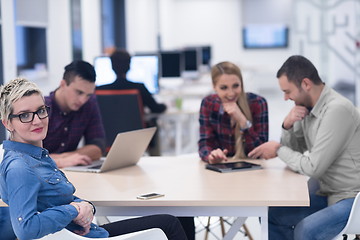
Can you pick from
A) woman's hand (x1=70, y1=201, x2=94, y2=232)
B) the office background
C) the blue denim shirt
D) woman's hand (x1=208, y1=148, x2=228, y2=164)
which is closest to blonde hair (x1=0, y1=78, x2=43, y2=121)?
the blue denim shirt

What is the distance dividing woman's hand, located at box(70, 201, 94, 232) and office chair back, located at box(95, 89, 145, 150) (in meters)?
2.94

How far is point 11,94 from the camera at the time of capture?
215 centimetres

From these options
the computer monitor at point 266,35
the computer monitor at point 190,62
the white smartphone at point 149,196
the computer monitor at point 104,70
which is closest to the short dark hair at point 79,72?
the white smartphone at point 149,196

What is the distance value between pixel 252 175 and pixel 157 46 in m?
11.1

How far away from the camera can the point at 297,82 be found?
9.75 ft

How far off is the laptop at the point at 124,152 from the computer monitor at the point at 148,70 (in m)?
3.20

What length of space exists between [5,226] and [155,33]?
11.6 meters

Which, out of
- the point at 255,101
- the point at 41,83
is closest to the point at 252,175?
the point at 255,101

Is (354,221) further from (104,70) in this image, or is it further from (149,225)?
(104,70)

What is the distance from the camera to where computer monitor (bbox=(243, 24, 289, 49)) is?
1598cm

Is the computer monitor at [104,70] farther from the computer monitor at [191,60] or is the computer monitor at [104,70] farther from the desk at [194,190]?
the computer monitor at [191,60]

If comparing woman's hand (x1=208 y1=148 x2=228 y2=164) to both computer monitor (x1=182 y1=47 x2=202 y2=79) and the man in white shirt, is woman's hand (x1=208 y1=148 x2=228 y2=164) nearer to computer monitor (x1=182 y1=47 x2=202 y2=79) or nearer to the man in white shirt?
the man in white shirt

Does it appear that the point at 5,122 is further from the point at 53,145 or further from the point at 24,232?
the point at 53,145

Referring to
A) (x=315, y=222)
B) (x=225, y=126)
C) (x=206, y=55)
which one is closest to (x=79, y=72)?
(x=225, y=126)
